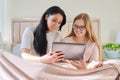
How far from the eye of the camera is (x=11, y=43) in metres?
3.38

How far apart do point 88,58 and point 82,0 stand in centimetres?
206

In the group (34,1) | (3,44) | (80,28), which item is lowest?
(3,44)

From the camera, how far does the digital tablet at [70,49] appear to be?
1.30 m

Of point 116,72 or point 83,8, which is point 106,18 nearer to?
point 83,8

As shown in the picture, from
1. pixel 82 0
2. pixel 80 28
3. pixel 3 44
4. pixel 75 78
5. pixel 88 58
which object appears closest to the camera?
pixel 75 78

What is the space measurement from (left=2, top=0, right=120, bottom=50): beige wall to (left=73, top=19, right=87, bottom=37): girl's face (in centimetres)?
171

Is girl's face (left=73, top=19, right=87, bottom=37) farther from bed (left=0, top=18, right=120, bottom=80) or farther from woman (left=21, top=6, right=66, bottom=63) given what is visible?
bed (left=0, top=18, right=120, bottom=80)

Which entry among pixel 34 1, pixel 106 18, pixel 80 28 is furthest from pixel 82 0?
pixel 80 28

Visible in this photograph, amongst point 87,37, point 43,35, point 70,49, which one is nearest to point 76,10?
point 87,37

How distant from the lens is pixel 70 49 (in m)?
1.32

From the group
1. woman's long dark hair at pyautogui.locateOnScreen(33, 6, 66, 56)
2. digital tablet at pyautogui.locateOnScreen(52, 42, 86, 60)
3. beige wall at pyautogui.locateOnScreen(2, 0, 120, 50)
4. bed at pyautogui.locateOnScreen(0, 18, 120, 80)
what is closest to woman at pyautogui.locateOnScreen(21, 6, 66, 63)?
woman's long dark hair at pyautogui.locateOnScreen(33, 6, 66, 56)

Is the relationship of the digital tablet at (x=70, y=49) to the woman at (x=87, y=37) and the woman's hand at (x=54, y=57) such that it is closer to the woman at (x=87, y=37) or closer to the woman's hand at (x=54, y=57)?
the woman's hand at (x=54, y=57)

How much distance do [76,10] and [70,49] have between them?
2.39m

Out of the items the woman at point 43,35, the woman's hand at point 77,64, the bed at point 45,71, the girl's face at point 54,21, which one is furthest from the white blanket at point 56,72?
the girl's face at point 54,21
